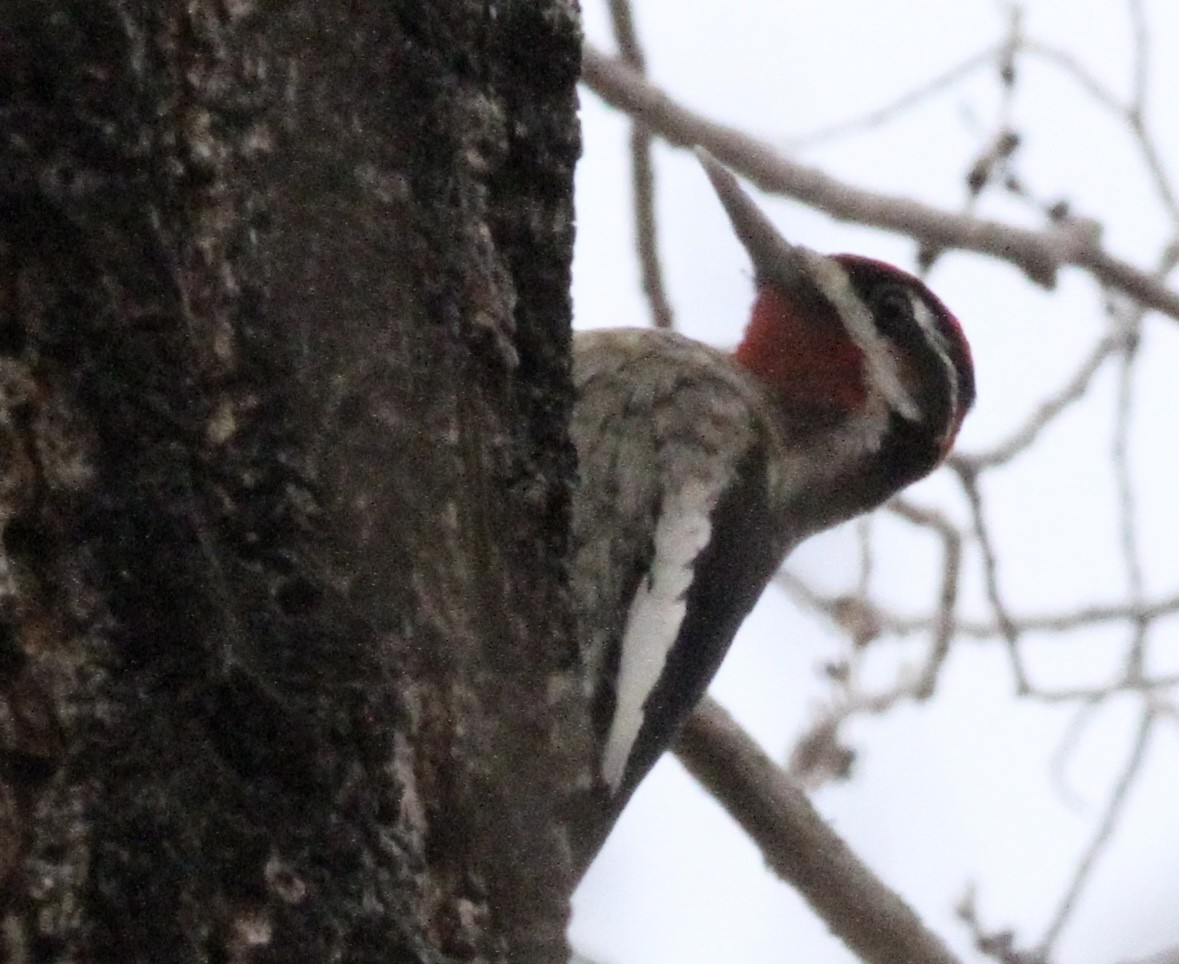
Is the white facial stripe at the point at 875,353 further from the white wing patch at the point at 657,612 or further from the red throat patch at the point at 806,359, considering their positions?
the white wing patch at the point at 657,612

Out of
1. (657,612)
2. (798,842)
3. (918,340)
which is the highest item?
(918,340)

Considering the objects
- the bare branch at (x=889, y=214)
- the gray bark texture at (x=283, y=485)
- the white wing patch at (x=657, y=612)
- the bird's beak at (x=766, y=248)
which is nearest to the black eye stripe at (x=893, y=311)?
the bird's beak at (x=766, y=248)

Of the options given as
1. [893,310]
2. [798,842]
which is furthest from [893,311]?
[798,842]

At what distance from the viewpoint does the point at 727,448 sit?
3146 mm

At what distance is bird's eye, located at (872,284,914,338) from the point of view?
3572 millimetres

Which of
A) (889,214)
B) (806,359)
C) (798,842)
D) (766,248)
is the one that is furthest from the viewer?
(889,214)

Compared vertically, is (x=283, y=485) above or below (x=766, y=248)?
below

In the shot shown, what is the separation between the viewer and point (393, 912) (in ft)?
4.35

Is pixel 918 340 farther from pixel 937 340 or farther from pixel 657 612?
pixel 657 612

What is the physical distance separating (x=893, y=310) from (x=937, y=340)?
0.11m

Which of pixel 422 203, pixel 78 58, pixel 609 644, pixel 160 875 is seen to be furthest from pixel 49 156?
pixel 609 644

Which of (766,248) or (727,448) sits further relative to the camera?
(766,248)

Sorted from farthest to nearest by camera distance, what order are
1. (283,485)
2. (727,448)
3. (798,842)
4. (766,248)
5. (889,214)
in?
(889,214) → (766,248) → (727,448) → (798,842) → (283,485)

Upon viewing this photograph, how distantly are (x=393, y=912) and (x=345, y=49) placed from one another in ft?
2.18
